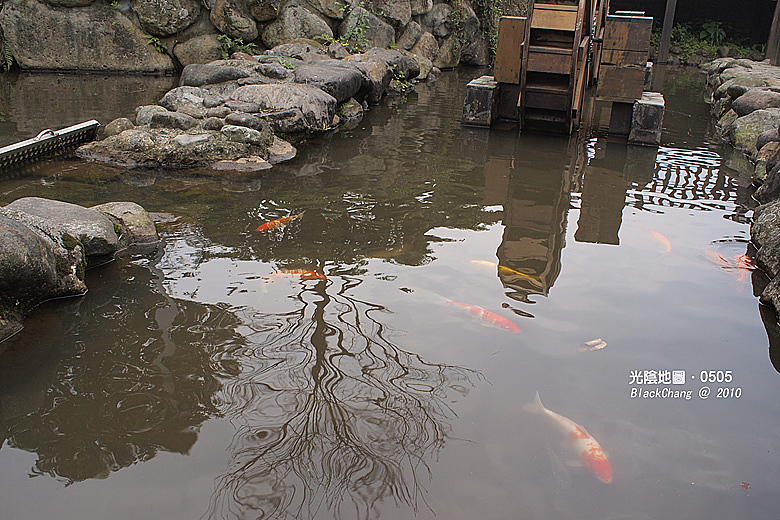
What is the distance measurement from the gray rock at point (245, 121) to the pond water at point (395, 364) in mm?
1358

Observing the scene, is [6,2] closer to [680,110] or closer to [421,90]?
[421,90]

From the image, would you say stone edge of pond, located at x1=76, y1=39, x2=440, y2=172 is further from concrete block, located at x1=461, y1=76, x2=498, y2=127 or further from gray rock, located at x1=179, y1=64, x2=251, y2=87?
concrete block, located at x1=461, y1=76, x2=498, y2=127

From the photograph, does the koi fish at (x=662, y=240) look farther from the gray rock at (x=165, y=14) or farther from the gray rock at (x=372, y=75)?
the gray rock at (x=165, y=14)

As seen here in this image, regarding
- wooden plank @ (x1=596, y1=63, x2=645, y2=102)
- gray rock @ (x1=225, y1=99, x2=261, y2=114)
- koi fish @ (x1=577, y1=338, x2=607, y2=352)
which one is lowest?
koi fish @ (x1=577, y1=338, x2=607, y2=352)

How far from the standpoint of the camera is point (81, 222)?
4.46 metres

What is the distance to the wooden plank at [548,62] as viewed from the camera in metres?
8.59

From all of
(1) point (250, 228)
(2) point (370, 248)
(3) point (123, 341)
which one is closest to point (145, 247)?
(1) point (250, 228)

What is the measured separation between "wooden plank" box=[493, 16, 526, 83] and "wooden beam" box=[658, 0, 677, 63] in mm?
12797

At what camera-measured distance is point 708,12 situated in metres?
23.2

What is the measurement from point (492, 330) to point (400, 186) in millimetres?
3066

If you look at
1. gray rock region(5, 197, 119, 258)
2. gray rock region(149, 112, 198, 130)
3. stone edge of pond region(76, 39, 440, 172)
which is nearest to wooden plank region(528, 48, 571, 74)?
stone edge of pond region(76, 39, 440, 172)

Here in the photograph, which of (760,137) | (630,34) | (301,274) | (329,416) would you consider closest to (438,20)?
(630,34)

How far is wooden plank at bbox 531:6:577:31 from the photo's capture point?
845 cm

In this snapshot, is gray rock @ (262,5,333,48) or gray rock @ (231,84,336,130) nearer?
gray rock @ (231,84,336,130)
